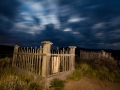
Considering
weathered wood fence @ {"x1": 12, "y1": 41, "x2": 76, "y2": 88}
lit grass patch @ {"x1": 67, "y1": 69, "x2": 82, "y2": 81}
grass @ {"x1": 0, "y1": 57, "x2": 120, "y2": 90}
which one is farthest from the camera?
lit grass patch @ {"x1": 67, "y1": 69, "x2": 82, "y2": 81}

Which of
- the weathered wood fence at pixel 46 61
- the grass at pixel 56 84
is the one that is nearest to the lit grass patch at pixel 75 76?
the weathered wood fence at pixel 46 61

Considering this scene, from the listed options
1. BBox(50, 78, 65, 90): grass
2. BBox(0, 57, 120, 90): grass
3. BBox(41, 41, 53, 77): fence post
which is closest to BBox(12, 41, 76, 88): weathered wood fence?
BBox(41, 41, 53, 77): fence post

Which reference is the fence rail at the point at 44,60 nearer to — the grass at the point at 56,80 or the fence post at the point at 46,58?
the fence post at the point at 46,58

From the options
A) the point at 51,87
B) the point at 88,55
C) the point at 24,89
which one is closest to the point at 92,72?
the point at 51,87

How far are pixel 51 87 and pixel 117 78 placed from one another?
4.74 metres

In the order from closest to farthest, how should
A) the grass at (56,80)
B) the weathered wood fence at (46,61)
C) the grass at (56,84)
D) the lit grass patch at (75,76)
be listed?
the grass at (56,80)
the grass at (56,84)
the weathered wood fence at (46,61)
the lit grass patch at (75,76)

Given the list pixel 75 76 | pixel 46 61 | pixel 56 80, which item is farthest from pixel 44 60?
pixel 75 76

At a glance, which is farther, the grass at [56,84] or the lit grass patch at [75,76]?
the lit grass patch at [75,76]

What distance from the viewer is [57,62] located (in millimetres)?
6828

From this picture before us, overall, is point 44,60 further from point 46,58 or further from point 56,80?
point 56,80

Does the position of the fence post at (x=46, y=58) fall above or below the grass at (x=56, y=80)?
above

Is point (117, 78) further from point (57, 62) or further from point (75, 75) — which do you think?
point (57, 62)

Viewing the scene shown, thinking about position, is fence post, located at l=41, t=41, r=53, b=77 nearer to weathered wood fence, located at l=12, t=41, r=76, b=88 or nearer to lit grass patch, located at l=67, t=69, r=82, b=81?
weathered wood fence, located at l=12, t=41, r=76, b=88

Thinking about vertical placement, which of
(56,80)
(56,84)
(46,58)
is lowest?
(56,84)
